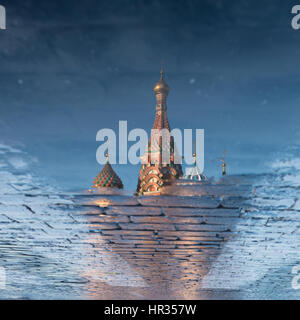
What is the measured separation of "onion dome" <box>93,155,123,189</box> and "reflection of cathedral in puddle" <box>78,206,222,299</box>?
535 inches

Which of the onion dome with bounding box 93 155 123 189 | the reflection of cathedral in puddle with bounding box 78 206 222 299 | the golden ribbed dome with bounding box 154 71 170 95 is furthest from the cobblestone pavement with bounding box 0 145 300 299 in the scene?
the golden ribbed dome with bounding box 154 71 170 95

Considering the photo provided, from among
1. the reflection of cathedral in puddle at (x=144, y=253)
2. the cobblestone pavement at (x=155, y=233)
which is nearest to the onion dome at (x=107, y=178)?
the reflection of cathedral in puddle at (x=144, y=253)

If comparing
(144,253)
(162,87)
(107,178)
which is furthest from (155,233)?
(162,87)

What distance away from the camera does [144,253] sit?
3.23m

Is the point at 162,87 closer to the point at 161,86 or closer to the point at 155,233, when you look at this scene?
the point at 161,86

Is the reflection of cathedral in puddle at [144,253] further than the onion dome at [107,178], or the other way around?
the onion dome at [107,178]

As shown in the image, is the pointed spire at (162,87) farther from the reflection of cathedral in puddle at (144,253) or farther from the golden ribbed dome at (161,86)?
the reflection of cathedral in puddle at (144,253)

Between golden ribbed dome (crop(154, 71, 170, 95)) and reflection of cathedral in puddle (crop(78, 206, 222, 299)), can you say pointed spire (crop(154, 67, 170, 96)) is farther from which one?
reflection of cathedral in puddle (crop(78, 206, 222, 299))

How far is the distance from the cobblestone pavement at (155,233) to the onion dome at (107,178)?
14022 mm

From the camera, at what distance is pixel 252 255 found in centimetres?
327

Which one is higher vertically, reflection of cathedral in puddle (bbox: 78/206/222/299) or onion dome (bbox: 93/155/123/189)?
onion dome (bbox: 93/155/123/189)

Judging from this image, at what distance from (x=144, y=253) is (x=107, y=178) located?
15809 millimetres

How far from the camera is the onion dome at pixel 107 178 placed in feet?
61.3

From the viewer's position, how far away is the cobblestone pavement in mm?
2213
